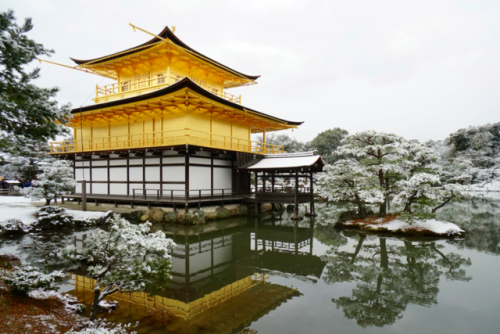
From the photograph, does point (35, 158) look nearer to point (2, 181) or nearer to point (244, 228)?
point (2, 181)

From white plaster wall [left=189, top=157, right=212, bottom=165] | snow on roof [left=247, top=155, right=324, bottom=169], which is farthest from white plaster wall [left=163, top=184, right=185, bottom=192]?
snow on roof [left=247, top=155, right=324, bottom=169]

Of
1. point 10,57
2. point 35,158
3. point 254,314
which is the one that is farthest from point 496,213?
point 35,158

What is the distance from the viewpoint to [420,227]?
49.8 feet

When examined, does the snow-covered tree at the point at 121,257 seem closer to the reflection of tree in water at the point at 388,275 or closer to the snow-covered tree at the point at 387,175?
the reflection of tree in water at the point at 388,275

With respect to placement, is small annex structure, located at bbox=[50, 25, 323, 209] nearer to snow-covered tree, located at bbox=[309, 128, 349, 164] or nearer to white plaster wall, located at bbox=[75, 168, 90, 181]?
white plaster wall, located at bbox=[75, 168, 90, 181]

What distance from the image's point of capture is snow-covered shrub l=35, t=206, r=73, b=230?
51.1ft

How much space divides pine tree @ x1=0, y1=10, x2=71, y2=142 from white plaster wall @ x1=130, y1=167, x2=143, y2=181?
14870 mm

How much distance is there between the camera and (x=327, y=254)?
1225 cm

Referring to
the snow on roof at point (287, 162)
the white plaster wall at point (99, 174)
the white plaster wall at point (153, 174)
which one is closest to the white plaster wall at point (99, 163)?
the white plaster wall at point (99, 174)

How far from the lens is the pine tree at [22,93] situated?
6215 mm

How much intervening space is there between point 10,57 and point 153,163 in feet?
50.4

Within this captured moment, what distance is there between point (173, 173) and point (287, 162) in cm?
791

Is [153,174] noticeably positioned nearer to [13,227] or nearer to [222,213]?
[222,213]

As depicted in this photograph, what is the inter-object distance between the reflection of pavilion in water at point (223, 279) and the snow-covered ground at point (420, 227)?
12.8 feet
